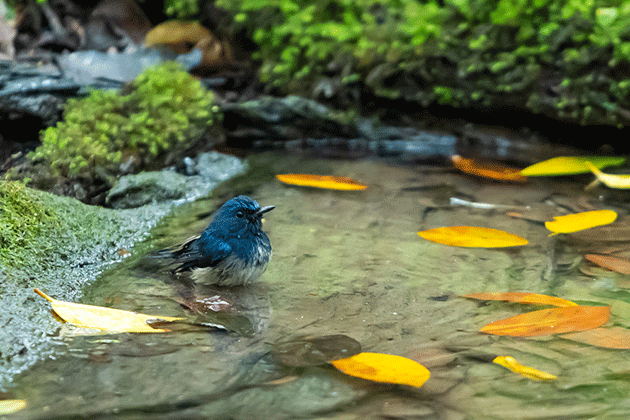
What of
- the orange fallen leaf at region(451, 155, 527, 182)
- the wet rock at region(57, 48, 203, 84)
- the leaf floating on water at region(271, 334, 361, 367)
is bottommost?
the orange fallen leaf at region(451, 155, 527, 182)

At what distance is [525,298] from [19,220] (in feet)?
7.95

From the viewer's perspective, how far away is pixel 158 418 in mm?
1678

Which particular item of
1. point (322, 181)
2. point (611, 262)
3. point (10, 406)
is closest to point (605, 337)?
point (611, 262)

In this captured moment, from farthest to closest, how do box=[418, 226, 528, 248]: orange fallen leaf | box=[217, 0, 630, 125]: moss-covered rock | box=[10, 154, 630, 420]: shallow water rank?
box=[217, 0, 630, 125]: moss-covered rock
box=[418, 226, 528, 248]: orange fallen leaf
box=[10, 154, 630, 420]: shallow water

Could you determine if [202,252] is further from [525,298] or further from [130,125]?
[130,125]

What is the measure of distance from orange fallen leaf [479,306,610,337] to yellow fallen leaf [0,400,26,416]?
1.68m

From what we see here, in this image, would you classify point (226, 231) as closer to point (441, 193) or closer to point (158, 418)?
point (158, 418)

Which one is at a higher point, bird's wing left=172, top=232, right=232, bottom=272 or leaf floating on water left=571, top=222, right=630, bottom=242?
bird's wing left=172, top=232, right=232, bottom=272

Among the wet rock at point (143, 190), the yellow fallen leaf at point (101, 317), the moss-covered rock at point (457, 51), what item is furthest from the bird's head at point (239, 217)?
the moss-covered rock at point (457, 51)

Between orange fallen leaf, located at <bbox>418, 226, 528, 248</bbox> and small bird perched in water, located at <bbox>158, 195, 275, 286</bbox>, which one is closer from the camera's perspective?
small bird perched in water, located at <bbox>158, 195, 275, 286</bbox>

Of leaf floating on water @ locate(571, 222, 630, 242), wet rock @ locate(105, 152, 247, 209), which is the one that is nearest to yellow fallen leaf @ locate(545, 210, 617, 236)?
leaf floating on water @ locate(571, 222, 630, 242)

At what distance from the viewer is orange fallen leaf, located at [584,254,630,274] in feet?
9.46

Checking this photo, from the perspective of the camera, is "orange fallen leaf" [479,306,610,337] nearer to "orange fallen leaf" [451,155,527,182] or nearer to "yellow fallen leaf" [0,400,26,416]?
"yellow fallen leaf" [0,400,26,416]

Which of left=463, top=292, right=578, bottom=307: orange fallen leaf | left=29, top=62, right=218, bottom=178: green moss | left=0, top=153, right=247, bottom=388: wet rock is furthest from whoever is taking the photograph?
left=29, top=62, right=218, bottom=178: green moss
